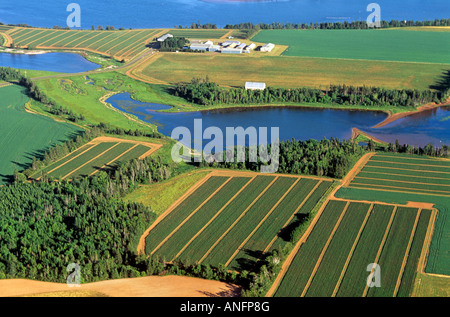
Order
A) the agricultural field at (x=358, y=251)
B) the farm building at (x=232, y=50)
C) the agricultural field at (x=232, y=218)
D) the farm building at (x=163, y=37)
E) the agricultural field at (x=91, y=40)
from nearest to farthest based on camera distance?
the agricultural field at (x=358, y=251), the agricultural field at (x=232, y=218), the farm building at (x=232, y=50), the agricultural field at (x=91, y=40), the farm building at (x=163, y=37)

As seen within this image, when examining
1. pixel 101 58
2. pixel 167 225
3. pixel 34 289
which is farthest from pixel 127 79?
pixel 34 289

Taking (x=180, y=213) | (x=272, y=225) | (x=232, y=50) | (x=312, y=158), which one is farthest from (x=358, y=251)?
(x=232, y=50)

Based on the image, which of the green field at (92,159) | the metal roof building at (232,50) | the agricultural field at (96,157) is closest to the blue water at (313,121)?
the agricultural field at (96,157)

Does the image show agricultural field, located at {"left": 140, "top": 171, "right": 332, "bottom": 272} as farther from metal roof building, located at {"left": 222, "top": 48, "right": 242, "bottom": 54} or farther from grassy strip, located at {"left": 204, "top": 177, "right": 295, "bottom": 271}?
metal roof building, located at {"left": 222, "top": 48, "right": 242, "bottom": 54}

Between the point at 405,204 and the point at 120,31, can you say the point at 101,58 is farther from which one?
the point at 405,204

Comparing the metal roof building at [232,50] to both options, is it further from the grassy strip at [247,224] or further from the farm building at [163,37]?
the grassy strip at [247,224]
